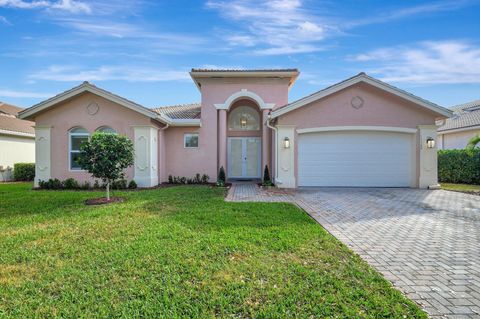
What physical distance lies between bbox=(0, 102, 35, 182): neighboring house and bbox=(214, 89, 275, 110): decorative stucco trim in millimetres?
14272

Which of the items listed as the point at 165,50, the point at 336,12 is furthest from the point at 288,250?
the point at 165,50

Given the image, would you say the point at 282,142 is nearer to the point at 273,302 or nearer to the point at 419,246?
the point at 419,246

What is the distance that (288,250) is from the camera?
15.3ft

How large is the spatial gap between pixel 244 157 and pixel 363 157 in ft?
21.6

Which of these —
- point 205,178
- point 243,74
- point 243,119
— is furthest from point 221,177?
point 243,74

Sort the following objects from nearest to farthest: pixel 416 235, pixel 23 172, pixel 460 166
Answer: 1. pixel 416 235
2. pixel 460 166
3. pixel 23 172

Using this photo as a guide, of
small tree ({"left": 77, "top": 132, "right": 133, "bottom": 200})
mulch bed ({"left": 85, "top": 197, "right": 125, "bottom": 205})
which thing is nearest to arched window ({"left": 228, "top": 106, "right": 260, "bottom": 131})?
small tree ({"left": 77, "top": 132, "right": 133, "bottom": 200})

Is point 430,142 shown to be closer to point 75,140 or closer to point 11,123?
point 75,140

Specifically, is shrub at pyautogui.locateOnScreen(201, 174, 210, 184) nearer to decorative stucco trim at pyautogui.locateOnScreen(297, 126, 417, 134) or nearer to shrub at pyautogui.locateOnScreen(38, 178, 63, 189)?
decorative stucco trim at pyautogui.locateOnScreen(297, 126, 417, 134)

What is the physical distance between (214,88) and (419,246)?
12.4 m

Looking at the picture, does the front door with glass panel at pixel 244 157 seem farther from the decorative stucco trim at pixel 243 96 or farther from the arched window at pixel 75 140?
the arched window at pixel 75 140

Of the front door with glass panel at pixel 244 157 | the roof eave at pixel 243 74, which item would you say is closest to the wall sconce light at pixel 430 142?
the roof eave at pixel 243 74

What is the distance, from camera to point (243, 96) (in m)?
14.8

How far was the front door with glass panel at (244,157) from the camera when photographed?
52.6ft
